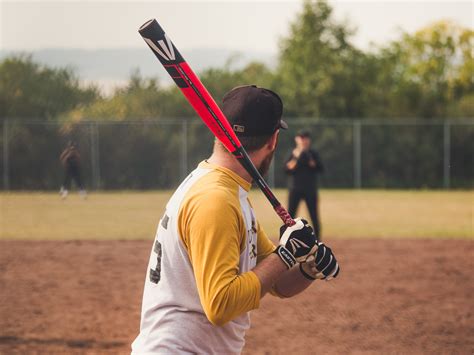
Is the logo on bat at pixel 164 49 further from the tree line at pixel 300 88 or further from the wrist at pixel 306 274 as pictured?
the tree line at pixel 300 88

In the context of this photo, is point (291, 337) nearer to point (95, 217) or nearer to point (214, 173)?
point (214, 173)

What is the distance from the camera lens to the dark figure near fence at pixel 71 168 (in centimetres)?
2578

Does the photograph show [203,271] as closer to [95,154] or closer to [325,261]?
[325,261]

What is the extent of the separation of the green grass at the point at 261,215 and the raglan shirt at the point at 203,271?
38.7 feet

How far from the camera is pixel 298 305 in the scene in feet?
29.3

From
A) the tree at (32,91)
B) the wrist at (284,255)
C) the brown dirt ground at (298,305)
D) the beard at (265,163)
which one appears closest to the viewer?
the wrist at (284,255)

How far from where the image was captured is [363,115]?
3575cm

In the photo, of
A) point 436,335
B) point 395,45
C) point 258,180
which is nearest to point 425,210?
point 436,335

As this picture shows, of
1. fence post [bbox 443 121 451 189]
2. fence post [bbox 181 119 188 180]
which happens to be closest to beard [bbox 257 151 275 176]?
fence post [bbox 181 119 188 180]

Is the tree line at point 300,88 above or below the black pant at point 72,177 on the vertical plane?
above

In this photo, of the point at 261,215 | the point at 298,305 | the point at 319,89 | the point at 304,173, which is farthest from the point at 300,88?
the point at 298,305

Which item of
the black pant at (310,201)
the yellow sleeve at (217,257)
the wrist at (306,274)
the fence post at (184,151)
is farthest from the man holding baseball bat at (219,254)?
the fence post at (184,151)

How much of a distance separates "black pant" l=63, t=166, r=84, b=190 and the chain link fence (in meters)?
0.99

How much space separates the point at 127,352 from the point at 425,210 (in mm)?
15147
